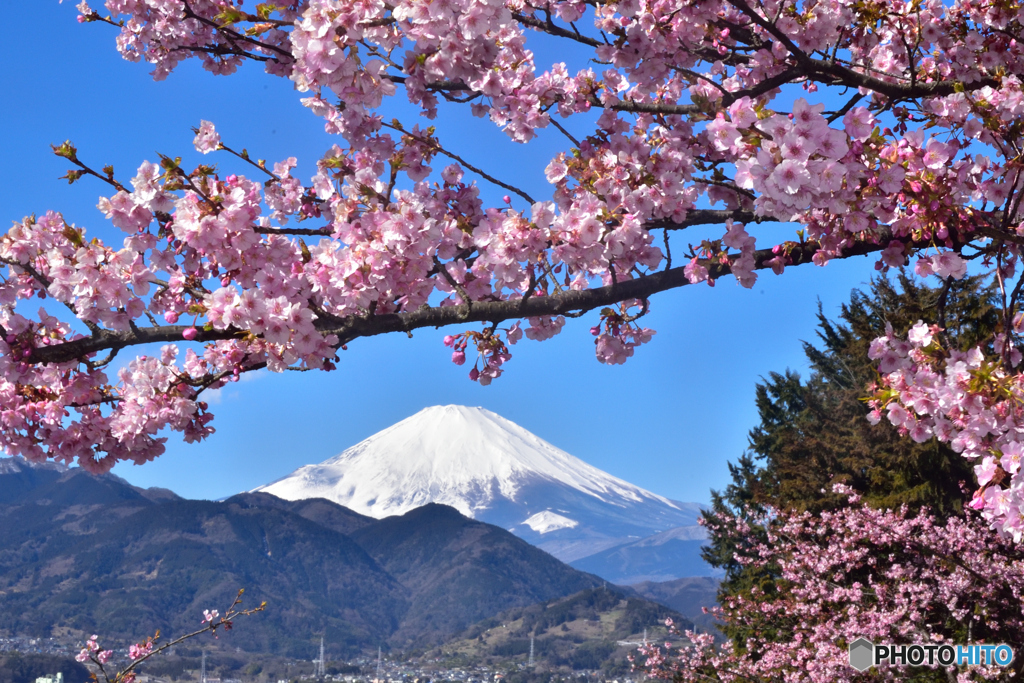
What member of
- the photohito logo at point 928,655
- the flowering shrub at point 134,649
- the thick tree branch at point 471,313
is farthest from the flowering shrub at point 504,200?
the photohito logo at point 928,655

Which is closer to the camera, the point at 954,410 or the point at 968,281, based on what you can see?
the point at 954,410

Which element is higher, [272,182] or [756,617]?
[272,182]

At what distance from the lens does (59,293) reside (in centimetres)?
326

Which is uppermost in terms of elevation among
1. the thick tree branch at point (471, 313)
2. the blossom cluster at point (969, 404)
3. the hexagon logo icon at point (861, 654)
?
the thick tree branch at point (471, 313)

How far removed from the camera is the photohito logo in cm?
805

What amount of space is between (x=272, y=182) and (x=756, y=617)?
13.7 meters

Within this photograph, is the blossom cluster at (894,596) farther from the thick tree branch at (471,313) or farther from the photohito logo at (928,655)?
the thick tree branch at (471,313)

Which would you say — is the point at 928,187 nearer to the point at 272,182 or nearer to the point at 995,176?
the point at 995,176

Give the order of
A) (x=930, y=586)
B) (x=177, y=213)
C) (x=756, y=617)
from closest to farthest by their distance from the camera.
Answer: (x=177, y=213)
(x=930, y=586)
(x=756, y=617)

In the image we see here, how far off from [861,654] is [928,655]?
731mm

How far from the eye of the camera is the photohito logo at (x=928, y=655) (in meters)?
8.05

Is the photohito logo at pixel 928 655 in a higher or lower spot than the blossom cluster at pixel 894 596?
lower

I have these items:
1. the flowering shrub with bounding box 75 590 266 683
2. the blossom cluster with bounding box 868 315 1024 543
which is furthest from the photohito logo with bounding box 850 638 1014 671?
the flowering shrub with bounding box 75 590 266 683

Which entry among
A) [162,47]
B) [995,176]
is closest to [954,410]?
[995,176]
